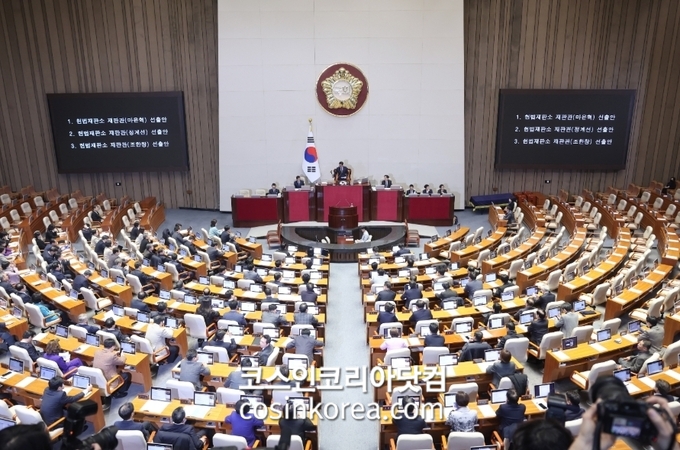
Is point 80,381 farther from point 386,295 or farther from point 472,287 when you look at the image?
point 472,287

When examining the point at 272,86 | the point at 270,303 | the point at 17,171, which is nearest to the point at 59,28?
the point at 17,171

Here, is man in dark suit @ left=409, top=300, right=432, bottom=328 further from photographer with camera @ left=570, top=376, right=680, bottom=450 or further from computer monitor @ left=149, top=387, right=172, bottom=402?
photographer with camera @ left=570, top=376, right=680, bottom=450

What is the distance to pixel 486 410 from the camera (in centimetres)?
704

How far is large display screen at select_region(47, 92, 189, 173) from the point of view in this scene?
20.2m

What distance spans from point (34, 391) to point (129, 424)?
2078 millimetres

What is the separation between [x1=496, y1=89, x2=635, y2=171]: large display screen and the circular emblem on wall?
212 inches

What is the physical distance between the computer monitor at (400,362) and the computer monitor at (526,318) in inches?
106

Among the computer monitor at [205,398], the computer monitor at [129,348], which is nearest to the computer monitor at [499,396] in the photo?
the computer monitor at [205,398]

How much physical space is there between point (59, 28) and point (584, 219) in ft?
64.3

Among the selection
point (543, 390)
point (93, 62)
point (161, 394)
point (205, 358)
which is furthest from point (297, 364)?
point (93, 62)

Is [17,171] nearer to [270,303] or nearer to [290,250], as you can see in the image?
[290,250]

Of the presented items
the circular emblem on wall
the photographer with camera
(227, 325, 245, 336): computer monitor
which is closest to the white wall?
the circular emblem on wall

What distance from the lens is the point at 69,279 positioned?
12359 mm

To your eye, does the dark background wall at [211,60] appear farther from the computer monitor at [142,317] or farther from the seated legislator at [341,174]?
the computer monitor at [142,317]
